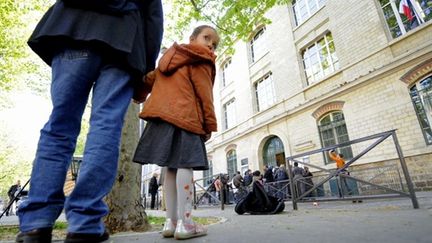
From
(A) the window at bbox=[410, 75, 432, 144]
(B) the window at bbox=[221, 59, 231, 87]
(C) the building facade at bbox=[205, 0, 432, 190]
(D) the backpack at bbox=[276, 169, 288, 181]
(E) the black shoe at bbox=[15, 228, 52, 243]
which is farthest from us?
(B) the window at bbox=[221, 59, 231, 87]

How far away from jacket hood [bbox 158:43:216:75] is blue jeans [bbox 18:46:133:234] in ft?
1.95

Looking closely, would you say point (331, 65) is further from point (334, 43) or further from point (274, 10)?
point (274, 10)

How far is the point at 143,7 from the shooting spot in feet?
5.90

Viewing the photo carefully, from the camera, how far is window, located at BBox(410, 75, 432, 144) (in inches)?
334

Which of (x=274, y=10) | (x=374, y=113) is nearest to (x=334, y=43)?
(x=374, y=113)

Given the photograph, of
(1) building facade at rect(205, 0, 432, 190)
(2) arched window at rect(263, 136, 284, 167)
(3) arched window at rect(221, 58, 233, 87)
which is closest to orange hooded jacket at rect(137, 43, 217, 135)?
(1) building facade at rect(205, 0, 432, 190)

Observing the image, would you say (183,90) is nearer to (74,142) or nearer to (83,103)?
(83,103)

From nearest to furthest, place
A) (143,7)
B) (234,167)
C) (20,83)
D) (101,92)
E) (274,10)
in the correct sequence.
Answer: (101,92) < (143,7) < (20,83) < (274,10) < (234,167)

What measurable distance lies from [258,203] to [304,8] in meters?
11.8

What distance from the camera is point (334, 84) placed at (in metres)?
11.6

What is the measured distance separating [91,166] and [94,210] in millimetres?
213

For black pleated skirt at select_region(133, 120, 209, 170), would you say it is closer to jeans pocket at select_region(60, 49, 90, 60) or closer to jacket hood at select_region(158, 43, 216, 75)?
jacket hood at select_region(158, 43, 216, 75)

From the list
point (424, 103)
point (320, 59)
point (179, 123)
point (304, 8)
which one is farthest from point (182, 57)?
point (304, 8)

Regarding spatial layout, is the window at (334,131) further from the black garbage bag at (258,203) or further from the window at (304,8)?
the black garbage bag at (258,203)
